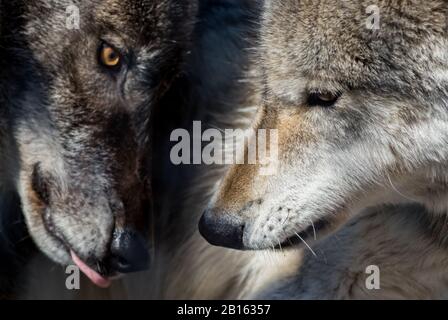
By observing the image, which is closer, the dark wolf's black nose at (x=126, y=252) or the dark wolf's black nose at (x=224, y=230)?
the dark wolf's black nose at (x=224, y=230)

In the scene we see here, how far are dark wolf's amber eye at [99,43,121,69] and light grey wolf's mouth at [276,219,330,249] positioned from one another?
76cm

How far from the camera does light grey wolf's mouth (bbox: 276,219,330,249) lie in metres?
2.45

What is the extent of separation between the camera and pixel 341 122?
92.4 inches

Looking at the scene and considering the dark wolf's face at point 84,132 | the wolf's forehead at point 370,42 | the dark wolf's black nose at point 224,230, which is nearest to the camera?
the wolf's forehead at point 370,42

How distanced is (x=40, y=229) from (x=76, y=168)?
0.22 meters

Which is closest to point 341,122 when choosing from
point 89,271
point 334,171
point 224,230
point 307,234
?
point 334,171

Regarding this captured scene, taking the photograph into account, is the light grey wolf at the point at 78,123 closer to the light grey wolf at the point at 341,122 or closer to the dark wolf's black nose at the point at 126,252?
the dark wolf's black nose at the point at 126,252

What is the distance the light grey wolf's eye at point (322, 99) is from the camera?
2.34 meters

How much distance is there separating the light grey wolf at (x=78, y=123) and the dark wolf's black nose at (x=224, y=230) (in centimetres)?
28

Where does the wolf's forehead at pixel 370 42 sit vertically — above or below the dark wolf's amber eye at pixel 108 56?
above

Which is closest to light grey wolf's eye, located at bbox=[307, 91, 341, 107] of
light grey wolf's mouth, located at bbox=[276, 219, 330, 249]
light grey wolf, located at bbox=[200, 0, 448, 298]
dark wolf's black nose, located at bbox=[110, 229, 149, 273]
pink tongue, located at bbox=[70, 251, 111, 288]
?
light grey wolf, located at bbox=[200, 0, 448, 298]

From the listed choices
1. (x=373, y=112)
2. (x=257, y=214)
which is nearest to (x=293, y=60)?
(x=373, y=112)

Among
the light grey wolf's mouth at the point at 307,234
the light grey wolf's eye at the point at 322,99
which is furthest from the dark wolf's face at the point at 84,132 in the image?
the light grey wolf's eye at the point at 322,99
